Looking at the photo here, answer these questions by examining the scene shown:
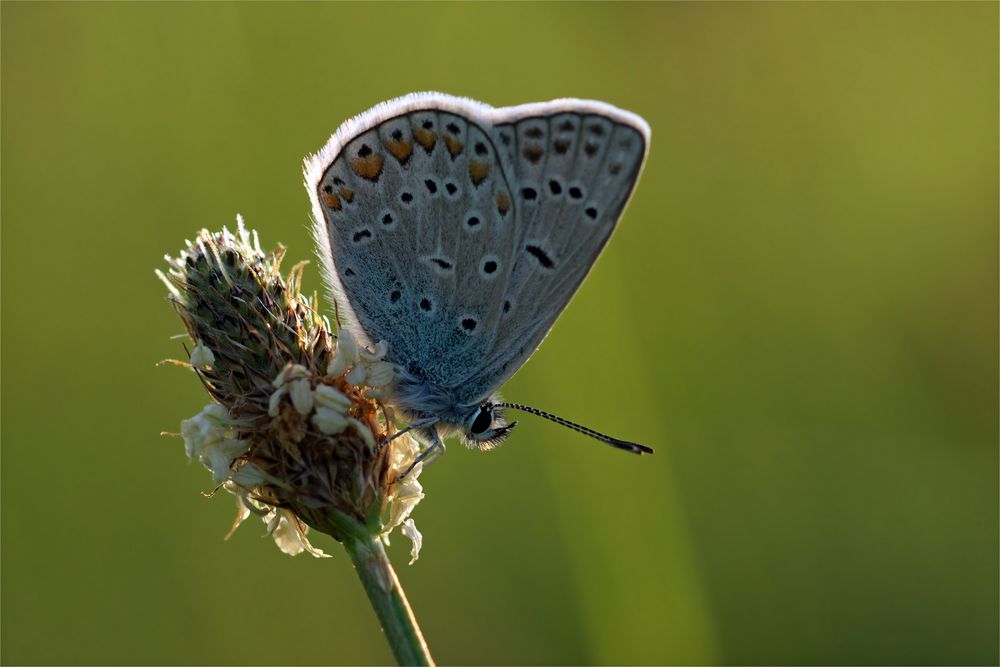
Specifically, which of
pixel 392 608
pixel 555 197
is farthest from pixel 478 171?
pixel 392 608

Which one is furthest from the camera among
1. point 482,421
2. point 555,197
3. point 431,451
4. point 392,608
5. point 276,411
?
point 482,421

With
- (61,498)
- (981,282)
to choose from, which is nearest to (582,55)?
(981,282)

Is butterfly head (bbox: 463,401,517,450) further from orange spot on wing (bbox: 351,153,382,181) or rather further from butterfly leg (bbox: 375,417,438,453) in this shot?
orange spot on wing (bbox: 351,153,382,181)

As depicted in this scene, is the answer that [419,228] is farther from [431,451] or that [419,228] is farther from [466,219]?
[431,451]

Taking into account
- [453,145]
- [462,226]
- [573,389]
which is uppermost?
[453,145]

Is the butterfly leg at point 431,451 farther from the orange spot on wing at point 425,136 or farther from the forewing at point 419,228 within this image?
the orange spot on wing at point 425,136

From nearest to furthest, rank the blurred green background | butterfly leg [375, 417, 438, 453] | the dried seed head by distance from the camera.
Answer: the dried seed head < butterfly leg [375, 417, 438, 453] < the blurred green background

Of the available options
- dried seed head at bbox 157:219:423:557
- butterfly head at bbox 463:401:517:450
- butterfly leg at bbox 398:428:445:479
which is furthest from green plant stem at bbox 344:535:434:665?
butterfly head at bbox 463:401:517:450
